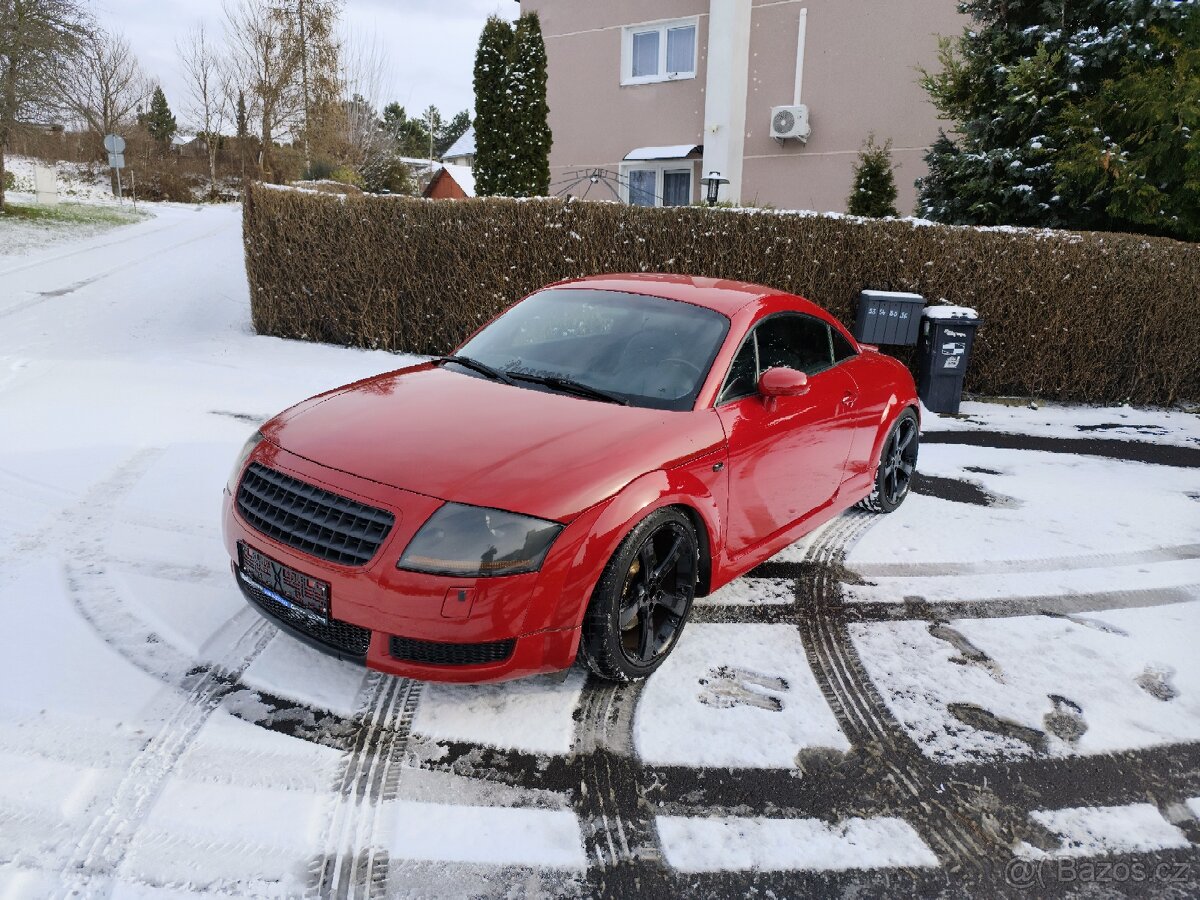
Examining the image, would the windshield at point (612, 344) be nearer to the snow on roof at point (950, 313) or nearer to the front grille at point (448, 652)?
the front grille at point (448, 652)

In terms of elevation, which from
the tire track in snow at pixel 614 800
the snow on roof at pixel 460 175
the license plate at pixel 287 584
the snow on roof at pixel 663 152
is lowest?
the tire track in snow at pixel 614 800

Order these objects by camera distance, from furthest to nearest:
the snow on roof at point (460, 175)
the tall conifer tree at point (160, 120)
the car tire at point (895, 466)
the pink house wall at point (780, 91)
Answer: the tall conifer tree at point (160, 120) < the snow on roof at point (460, 175) < the pink house wall at point (780, 91) < the car tire at point (895, 466)

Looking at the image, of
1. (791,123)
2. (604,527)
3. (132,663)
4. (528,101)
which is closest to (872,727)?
(604,527)

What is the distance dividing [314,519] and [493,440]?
2.27 ft

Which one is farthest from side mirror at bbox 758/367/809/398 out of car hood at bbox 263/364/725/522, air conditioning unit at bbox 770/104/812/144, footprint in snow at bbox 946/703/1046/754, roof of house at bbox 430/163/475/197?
roof of house at bbox 430/163/475/197

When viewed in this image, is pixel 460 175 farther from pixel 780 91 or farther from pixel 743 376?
pixel 743 376

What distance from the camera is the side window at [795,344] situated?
397 centimetres

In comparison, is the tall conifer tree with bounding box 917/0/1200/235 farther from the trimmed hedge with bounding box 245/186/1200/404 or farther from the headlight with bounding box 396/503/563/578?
the headlight with bounding box 396/503/563/578

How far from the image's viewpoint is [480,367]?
12.7 ft

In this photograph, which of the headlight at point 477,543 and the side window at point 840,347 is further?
the side window at point 840,347

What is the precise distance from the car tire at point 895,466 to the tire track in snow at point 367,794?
341cm

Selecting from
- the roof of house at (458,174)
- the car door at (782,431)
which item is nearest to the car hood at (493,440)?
the car door at (782,431)

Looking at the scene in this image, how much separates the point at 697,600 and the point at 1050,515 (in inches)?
123

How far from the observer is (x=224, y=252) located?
18500mm
